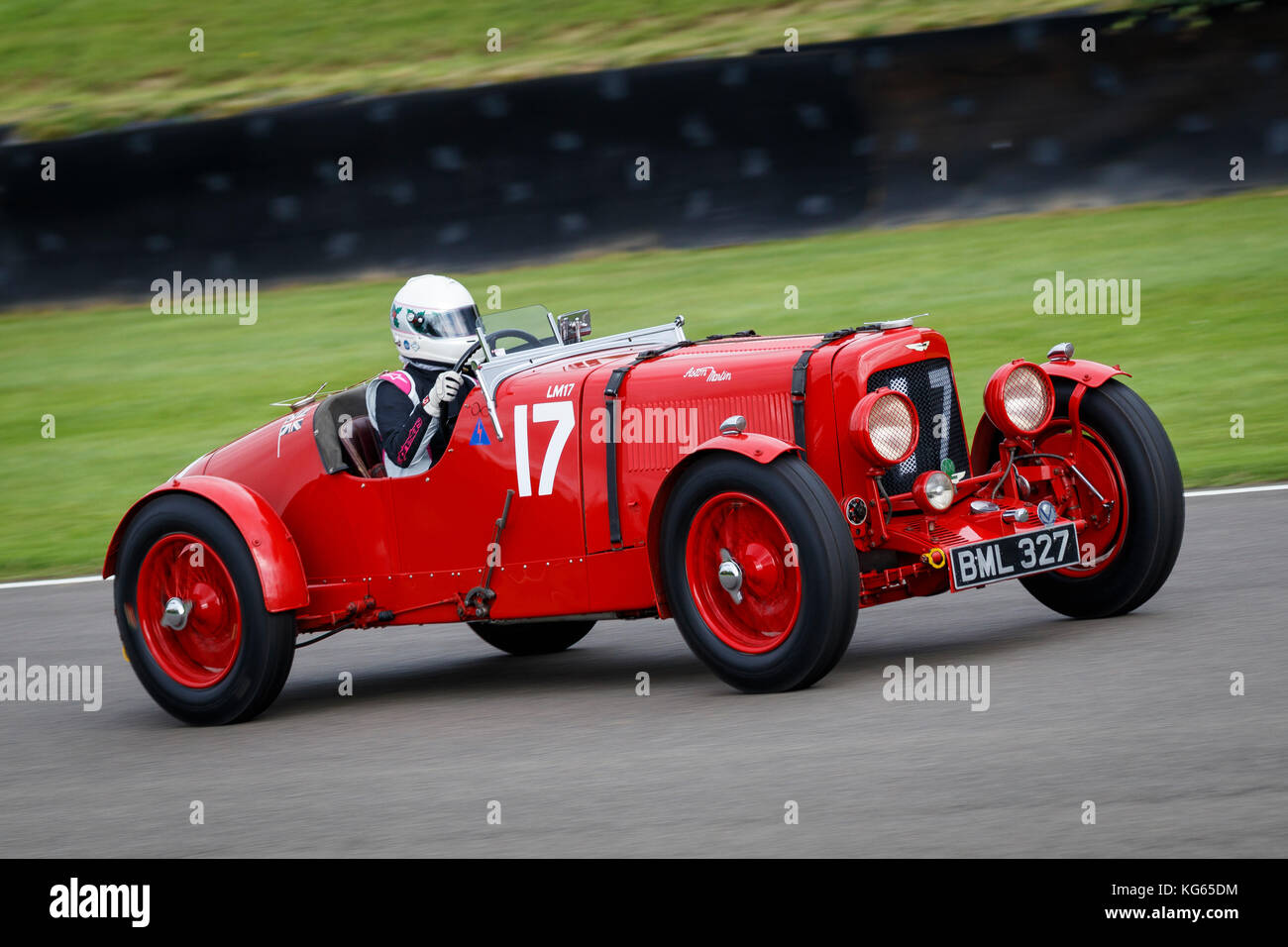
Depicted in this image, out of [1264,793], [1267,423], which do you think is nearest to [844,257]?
[1267,423]

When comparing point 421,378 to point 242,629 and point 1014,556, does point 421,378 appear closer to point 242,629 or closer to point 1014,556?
point 242,629

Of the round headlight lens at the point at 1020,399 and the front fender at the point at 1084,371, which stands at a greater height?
the front fender at the point at 1084,371

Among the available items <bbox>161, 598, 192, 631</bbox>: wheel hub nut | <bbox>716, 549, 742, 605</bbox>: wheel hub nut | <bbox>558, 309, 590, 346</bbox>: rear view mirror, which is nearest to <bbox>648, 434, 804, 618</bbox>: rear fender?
<bbox>716, 549, 742, 605</bbox>: wheel hub nut

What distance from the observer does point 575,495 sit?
21.7 ft

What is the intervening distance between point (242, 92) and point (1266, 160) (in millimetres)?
11196

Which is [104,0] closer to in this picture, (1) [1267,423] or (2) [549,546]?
(1) [1267,423]

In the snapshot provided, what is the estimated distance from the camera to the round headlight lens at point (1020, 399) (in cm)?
677

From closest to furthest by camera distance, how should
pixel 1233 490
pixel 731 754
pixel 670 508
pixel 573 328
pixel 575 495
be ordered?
pixel 731 754
pixel 670 508
pixel 575 495
pixel 573 328
pixel 1233 490

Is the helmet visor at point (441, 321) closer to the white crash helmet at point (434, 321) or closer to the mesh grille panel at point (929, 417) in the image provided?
the white crash helmet at point (434, 321)

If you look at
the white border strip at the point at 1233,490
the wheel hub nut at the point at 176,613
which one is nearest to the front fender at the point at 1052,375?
the white border strip at the point at 1233,490

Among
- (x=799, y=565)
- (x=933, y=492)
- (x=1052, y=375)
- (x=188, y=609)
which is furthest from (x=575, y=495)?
(x=1052, y=375)

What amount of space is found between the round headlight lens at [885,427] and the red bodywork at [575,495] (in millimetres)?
104

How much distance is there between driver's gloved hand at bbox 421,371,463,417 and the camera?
6.86m

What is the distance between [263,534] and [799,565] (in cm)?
224
